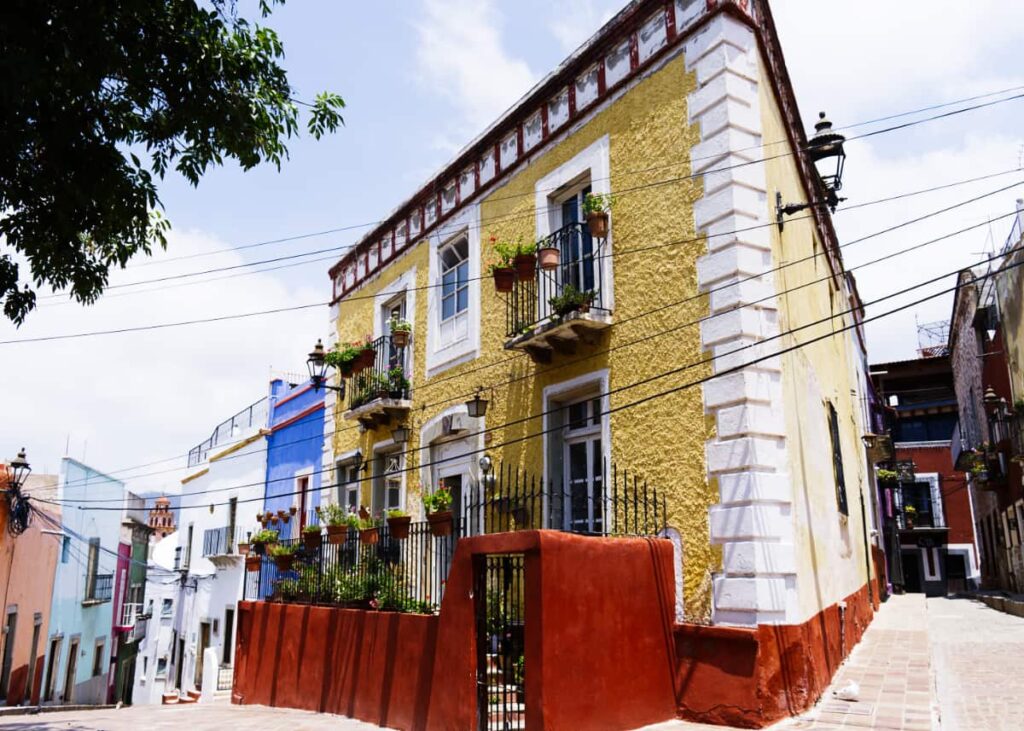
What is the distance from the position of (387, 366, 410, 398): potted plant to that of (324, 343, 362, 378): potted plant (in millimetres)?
898

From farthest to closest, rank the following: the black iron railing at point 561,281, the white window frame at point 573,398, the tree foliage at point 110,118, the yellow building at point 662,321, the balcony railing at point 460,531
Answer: the black iron railing at point 561,281 → the white window frame at point 573,398 → the balcony railing at point 460,531 → the yellow building at point 662,321 → the tree foliage at point 110,118

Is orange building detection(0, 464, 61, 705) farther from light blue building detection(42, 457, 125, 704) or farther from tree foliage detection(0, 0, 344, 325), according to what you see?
tree foliage detection(0, 0, 344, 325)

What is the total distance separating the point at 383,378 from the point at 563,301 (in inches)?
205

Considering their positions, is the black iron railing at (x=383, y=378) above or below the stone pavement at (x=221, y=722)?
above


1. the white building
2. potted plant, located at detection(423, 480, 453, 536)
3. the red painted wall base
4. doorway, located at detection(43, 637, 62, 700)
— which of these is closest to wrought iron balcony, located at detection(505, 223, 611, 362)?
potted plant, located at detection(423, 480, 453, 536)

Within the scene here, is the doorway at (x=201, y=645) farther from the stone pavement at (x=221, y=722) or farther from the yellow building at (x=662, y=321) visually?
the yellow building at (x=662, y=321)

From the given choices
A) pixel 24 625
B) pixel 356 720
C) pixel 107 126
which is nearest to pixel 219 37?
pixel 107 126

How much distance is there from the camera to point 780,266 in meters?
8.67

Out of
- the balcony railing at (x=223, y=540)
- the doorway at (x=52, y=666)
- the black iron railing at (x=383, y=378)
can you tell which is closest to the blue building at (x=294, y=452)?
the balcony railing at (x=223, y=540)

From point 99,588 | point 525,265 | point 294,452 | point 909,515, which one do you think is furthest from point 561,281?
point 909,515

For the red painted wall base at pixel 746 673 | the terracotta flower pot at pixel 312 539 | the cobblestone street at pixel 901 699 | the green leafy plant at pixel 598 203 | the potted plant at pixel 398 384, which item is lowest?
the cobblestone street at pixel 901 699

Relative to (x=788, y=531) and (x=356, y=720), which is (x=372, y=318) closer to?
(x=356, y=720)

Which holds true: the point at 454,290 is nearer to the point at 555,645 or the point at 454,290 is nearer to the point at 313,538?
the point at 313,538

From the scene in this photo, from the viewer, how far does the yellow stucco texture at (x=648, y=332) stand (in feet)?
26.1
